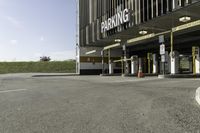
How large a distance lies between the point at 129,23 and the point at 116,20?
9.71ft

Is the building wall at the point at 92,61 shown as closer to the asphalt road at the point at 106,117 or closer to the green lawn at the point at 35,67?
the green lawn at the point at 35,67

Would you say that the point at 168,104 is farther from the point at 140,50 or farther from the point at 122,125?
the point at 140,50

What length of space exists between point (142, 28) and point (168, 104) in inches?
883

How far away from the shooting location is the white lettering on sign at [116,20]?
29.2 meters

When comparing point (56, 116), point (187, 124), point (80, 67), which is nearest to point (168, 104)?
point (187, 124)

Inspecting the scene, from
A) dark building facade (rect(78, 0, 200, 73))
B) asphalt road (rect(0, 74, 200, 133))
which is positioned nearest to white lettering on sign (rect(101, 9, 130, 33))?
dark building facade (rect(78, 0, 200, 73))

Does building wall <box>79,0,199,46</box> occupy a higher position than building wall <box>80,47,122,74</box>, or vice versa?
building wall <box>79,0,199,46</box>

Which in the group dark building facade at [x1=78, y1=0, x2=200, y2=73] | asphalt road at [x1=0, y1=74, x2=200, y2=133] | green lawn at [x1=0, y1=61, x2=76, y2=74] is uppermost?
dark building facade at [x1=78, y1=0, x2=200, y2=73]

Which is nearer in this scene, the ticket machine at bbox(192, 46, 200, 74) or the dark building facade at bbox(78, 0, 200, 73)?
the dark building facade at bbox(78, 0, 200, 73)

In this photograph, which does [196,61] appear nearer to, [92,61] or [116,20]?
[116,20]

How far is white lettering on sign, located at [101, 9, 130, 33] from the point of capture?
29248 mm

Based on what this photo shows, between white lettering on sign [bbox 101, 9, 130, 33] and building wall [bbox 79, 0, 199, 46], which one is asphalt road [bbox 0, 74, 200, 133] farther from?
white lettering on sign [bbox 101, 9, 130, 33]

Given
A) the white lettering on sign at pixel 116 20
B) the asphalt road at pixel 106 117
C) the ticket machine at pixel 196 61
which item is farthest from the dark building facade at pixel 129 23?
the asphalt road at pixel 106 117

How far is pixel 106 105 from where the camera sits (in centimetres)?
897
